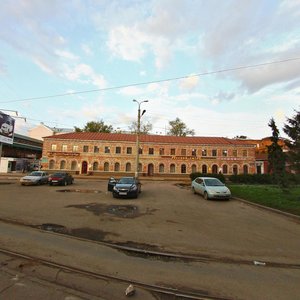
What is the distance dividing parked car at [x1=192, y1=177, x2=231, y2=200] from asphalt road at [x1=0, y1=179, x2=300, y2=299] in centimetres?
394

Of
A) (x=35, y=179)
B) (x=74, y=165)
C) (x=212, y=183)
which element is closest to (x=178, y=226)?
(x=212, y=183)

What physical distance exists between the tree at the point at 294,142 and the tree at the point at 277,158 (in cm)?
196

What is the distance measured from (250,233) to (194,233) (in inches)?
80.3

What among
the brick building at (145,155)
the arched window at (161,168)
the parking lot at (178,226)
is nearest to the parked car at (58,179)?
the parking lot at (178,226)

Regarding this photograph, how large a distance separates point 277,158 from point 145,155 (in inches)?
1530

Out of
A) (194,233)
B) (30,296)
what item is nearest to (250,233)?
(194,233)

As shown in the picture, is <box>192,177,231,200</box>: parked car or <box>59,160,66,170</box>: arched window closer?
<box>192,177,231,200</box>: parked car

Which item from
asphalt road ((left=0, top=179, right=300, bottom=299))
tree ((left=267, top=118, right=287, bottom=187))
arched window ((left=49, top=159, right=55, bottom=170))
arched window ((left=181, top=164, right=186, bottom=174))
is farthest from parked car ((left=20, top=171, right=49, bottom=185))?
arched window ((left=181, top=164, right=186, bottom=174))

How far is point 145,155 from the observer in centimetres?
5706

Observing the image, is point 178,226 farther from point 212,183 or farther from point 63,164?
point 63,164

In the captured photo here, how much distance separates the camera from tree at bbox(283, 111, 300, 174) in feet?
53.8

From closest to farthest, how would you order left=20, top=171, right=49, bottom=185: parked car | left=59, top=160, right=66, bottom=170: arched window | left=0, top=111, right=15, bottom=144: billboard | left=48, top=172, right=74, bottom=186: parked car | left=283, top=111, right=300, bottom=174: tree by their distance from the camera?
left=283, top=111, right=300, bottom=174: tree < left=20, top=171, right=49, bottom=185: parked car < left=48, top=172, right=74, bottom=186: parked car < left=0, top=111, right=15, bottom=144: billboard < left=59, top=160, right=66, bottom=170: arched window

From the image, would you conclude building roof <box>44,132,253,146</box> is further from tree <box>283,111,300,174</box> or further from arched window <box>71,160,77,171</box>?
tree <box>283,111,300,174</box>

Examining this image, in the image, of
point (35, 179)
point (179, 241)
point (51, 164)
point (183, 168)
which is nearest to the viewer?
point (179, 241)
